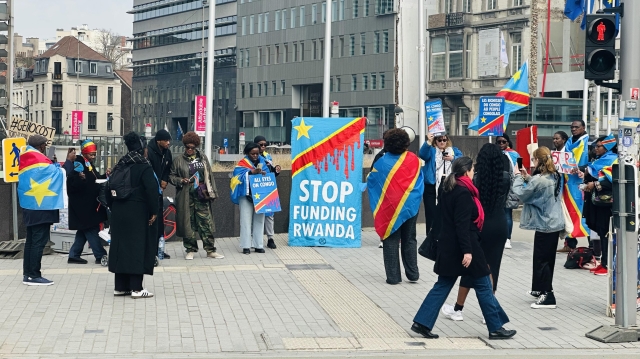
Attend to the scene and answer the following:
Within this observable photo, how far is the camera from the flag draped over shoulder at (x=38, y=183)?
38.4 ft

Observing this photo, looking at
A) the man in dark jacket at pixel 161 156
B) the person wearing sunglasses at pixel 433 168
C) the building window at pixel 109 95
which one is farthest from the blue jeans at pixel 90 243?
the building window at pixel 109 95

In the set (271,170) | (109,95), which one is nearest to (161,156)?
(271,170)

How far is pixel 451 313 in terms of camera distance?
1012cm

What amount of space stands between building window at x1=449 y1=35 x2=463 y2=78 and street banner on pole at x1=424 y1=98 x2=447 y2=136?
4321 cm

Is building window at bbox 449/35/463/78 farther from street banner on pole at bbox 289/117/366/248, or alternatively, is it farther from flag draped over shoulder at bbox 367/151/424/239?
flag draped over shoulder at bbox 367/151/424/239

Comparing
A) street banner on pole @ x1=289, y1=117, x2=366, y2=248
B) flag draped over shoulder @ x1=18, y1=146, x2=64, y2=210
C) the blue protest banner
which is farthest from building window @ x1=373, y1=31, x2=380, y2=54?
flag draped over shoulder @ x1=18, y1=146, x2=64, y2=210

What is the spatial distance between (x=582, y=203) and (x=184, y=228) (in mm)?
5121

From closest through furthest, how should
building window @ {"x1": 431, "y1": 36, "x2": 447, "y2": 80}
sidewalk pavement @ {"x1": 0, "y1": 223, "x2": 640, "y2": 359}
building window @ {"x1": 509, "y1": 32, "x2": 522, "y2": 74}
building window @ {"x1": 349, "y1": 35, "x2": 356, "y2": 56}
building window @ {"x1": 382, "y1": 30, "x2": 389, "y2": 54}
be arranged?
sidewalk pavement @ {"x1": 0, "y1": 223, "x2": 640, "y2": 359} < building window @ {"x1": 509, "y1": 32, "x2": 522, "y2": 74} < building window @ {"x1": 431, "y1": 36, "x2": 447, "y2": 80} < building window @ {"x1": 382, "y1": 30, "x2": 389, "y2": 54} < building window @ {"x1": 349, "y1": 35, "x2": 356, "y2": 56}

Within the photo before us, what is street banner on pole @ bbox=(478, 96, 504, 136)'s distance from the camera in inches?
693

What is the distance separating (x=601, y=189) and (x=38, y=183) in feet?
21.3

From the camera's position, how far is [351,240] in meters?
15.6

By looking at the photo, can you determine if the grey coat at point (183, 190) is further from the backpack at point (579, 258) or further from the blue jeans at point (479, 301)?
the blue jeans at point (479, 301)

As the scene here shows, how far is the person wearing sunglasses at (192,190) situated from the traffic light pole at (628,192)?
20.1ft

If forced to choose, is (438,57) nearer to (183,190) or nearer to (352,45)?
(352,45)
